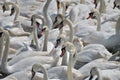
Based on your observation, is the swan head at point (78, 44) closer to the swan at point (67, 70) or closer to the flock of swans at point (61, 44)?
the flock of swans at point (61, 44)

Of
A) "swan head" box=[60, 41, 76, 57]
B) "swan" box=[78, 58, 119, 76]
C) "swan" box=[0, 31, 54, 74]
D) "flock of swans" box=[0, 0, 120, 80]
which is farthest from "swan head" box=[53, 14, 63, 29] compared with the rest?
"swan head" box=[60, 41, 76, 57]

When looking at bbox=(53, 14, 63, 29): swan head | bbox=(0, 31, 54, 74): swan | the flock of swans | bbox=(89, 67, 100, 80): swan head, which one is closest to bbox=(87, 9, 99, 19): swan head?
the flock of swans

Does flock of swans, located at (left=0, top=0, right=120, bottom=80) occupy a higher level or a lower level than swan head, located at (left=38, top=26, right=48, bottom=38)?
lower

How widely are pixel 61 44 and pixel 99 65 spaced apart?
3.68 ft

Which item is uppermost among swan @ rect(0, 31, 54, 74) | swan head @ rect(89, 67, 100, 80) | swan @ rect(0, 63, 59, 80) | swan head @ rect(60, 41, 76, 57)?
swan head @ rect(60, 41, 76, 57)

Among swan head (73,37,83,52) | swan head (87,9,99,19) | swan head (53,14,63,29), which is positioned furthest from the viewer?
swan head (87,9,99,19)

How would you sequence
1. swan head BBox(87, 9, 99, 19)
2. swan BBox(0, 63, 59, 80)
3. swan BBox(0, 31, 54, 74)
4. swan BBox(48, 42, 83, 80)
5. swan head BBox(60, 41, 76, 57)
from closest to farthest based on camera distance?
1. swan BBox(0, 63, 59, 80)
2. swan BBox(48, 42, 83, 80)
3. swan head BBox(60, 41, 76, 57)
4. swan BBox(0, 31, 54, 74)
5. swan head BBox(87, 9, 99, 19)

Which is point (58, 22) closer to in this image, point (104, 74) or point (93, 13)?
point (93, 13)

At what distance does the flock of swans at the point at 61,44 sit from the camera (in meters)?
10.4

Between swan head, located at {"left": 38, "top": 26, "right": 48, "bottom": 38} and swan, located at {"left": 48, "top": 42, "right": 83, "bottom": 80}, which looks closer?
swan, located at {"left": 48, "top": 42, "right": 83, "bottom": 80}

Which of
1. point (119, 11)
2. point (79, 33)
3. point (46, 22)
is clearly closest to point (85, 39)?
point (79, 33)

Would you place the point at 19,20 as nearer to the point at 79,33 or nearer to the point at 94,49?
→ the point at 79,33

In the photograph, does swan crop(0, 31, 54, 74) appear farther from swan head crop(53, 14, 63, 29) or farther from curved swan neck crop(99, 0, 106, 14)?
curved swan neck crop(99, 0, 106, 14)

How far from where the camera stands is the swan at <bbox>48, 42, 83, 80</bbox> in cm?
1025
